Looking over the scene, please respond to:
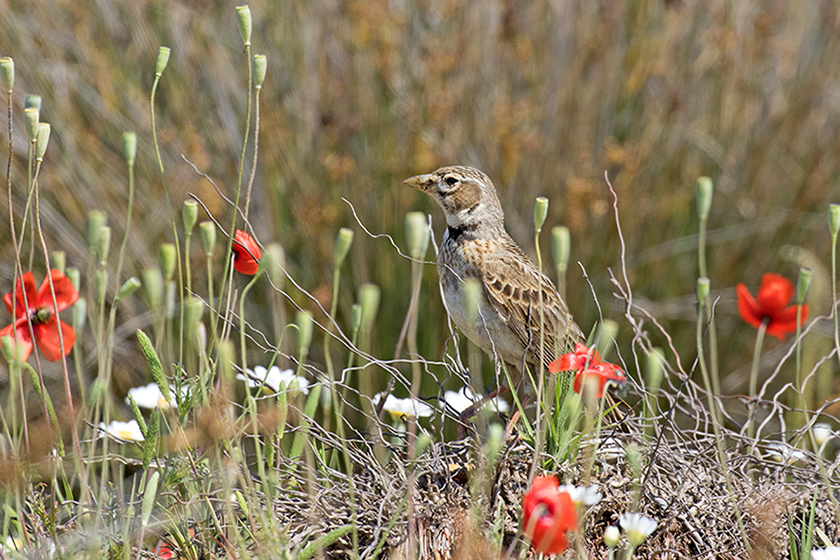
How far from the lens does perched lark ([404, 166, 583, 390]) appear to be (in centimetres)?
296

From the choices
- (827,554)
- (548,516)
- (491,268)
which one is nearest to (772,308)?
(827,554)

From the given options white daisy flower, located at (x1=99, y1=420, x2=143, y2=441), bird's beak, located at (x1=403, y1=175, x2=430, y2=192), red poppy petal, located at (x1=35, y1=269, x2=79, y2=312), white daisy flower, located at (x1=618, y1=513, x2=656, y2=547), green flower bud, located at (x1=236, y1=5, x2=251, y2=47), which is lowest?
white daisy flower, located at (x1=99, y1=420, x2=143, y2=441)

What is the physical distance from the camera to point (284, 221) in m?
4.46

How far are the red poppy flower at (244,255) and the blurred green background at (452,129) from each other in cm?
214

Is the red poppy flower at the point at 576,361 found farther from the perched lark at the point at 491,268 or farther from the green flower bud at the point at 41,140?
the green flower bud at the point at 41,140

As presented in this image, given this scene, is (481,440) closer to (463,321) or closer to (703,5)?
(463,321)

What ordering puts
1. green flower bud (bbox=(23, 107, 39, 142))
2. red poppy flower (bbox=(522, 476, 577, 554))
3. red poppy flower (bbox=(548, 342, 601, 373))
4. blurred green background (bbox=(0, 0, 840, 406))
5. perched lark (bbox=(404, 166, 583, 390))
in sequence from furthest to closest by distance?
blurred green background (bbox=(0, 0, 840, 406)) < perched lark (bbox=(404, 166, 583, 390)) < red poppy flower (bbox=(548, 342, 601, 373)) < green flower bud (bbox=(23, 107, 39, 142)) < red poppy flower (bbox=(522, 476, 577, 554))

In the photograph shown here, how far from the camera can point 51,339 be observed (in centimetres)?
199

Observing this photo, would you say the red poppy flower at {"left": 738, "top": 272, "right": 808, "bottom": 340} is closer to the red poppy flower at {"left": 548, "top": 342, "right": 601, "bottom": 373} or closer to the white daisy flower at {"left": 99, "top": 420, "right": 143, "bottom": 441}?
the red poppy flower at {"left": 548, "top": 342, "right": 601, "bottom": 373}

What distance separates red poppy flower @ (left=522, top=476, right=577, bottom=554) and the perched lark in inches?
49.0

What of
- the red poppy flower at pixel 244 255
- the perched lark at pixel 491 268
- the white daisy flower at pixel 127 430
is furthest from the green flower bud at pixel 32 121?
the perched lark at pixel 491 268

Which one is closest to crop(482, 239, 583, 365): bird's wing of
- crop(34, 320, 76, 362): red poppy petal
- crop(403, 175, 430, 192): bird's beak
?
crop(403, 175, 430, 192): bird's beak

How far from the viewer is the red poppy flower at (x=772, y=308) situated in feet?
7.91

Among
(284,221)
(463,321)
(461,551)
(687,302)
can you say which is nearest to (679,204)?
(687,302)
